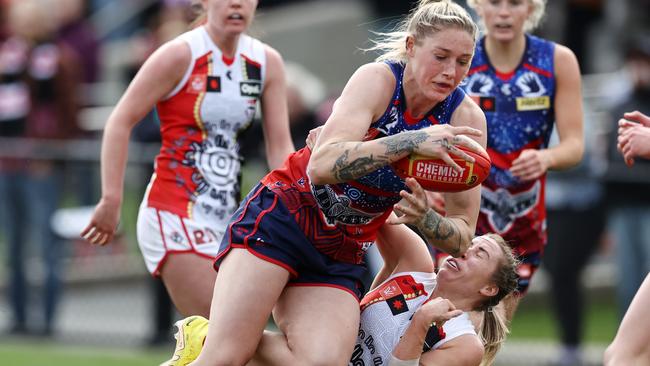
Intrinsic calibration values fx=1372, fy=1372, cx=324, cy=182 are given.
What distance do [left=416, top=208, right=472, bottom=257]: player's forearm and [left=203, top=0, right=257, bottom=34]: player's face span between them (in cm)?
154

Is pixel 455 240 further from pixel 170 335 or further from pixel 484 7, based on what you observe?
pixel 170 335

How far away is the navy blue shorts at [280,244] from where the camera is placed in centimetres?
556

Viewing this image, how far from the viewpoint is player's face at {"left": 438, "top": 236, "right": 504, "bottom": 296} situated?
5.78 metres

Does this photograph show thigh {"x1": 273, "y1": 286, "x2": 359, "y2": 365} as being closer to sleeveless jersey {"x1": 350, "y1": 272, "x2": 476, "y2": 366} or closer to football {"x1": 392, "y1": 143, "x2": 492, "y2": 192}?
sleeveless jersey {"x1": 350, "y1": 272, "x2": 476, "y2": 366}

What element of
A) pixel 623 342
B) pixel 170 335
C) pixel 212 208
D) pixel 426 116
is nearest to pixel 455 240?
pixel 426 116

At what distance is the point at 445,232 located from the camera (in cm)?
525

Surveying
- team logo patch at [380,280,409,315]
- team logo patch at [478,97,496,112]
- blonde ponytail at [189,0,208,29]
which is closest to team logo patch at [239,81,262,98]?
blonde ponytail at [189,0,208,29]

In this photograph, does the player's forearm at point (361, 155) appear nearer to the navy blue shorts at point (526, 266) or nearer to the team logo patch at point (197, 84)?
the team logo patch at point (197, 84)

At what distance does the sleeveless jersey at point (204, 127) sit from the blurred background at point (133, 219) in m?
3.07

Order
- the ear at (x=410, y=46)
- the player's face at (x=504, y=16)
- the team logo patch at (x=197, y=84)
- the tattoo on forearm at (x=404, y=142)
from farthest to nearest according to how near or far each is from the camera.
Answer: the player's face at (x=504, y=16)
the team logo patch at (x=197, y=84)
the ear at (x=410, y=46)
the tattoo on forearm at (x=404, y=142)

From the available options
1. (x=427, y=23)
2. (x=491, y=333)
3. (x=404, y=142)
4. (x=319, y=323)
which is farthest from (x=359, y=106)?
(x=491, y=333)

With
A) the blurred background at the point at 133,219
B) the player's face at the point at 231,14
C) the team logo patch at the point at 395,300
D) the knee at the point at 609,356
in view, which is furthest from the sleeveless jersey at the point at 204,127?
the blurred background at the point at 133,219

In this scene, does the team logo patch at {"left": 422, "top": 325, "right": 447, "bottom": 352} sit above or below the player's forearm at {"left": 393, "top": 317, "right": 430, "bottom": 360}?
below

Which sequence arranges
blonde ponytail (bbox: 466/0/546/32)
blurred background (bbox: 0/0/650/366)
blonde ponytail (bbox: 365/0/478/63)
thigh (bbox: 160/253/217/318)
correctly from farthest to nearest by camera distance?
blurred background (bbox: 0/0/650/366) → blonde ponytail (bbox: 466/0/546/32) → thigh (bbox: 160/253/217/318) → blonde ponytail (bbox: 365/0/478/63)
